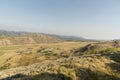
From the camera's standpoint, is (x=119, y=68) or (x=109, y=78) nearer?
(x=109, y=78)

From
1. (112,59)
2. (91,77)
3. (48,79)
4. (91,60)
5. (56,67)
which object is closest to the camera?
(48,79)

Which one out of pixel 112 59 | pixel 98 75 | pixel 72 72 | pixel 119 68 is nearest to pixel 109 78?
pixel 98 75

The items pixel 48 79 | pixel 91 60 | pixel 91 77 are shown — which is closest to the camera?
pixel 48 79

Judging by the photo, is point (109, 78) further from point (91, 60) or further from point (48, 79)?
point (48, 79)

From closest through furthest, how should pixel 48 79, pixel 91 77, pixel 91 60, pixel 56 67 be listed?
pixel 48 79
pixel 91 77
pixel 56 67
pixel 91 60

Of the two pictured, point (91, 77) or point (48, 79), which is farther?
point (91, 77)

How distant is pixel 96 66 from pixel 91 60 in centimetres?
199

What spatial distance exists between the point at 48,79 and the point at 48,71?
7.62 feet

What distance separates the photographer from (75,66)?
26.3 meters

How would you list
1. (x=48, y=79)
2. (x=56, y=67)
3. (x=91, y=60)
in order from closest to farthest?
(x=48, y=79)
(x=56, y=67)
(x=91, y=60)

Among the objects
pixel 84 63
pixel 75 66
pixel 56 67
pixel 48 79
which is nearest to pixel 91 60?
pixel 84 63

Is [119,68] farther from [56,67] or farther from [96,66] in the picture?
[56,67]

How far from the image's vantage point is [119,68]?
26875 mm

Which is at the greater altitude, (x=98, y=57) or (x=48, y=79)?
(x=98, y=57)
